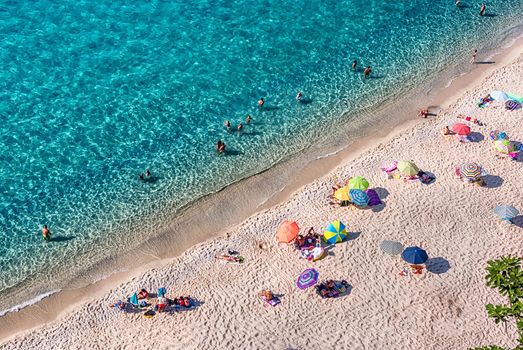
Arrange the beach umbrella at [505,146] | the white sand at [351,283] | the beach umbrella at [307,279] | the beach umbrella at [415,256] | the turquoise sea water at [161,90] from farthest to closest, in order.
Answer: the beach umbrella at [505,146]
the turquoise sea water at [161,90]
the beach umbrella at [415,256]
the beach umbrella at [307,279]
the white sand at [351,283]

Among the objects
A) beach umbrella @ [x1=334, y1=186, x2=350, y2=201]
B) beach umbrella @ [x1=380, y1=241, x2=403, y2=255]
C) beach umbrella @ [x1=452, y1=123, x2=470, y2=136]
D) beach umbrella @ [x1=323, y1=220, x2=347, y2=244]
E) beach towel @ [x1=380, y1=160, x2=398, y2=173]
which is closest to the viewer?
beach umbrella @ [x1=380, y1=241, x2=403, y2=255]

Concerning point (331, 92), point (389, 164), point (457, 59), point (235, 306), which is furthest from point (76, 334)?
point (457, 59)

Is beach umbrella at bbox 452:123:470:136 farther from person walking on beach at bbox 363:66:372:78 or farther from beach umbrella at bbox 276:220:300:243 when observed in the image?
beach umbrella at bbox 276:220:300:243

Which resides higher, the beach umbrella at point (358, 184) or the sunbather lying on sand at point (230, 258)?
the beach umbrella at point (358, 184)

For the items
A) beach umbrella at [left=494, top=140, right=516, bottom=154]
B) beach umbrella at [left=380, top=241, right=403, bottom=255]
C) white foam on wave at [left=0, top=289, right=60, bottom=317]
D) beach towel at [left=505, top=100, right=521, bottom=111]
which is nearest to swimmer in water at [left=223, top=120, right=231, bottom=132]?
beach umbrella at [left=380, top=241, right=403, bottom=255]

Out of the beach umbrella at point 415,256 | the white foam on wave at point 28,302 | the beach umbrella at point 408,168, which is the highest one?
the beach umbrella at point 408,168

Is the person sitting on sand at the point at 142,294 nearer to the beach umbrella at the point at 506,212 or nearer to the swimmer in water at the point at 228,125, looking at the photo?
the swimmer in water at the point at 228,125

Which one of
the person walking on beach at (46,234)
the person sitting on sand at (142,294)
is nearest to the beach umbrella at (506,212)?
the person sitting on sand at (142,294)

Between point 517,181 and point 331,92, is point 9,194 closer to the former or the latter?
point 331,92
